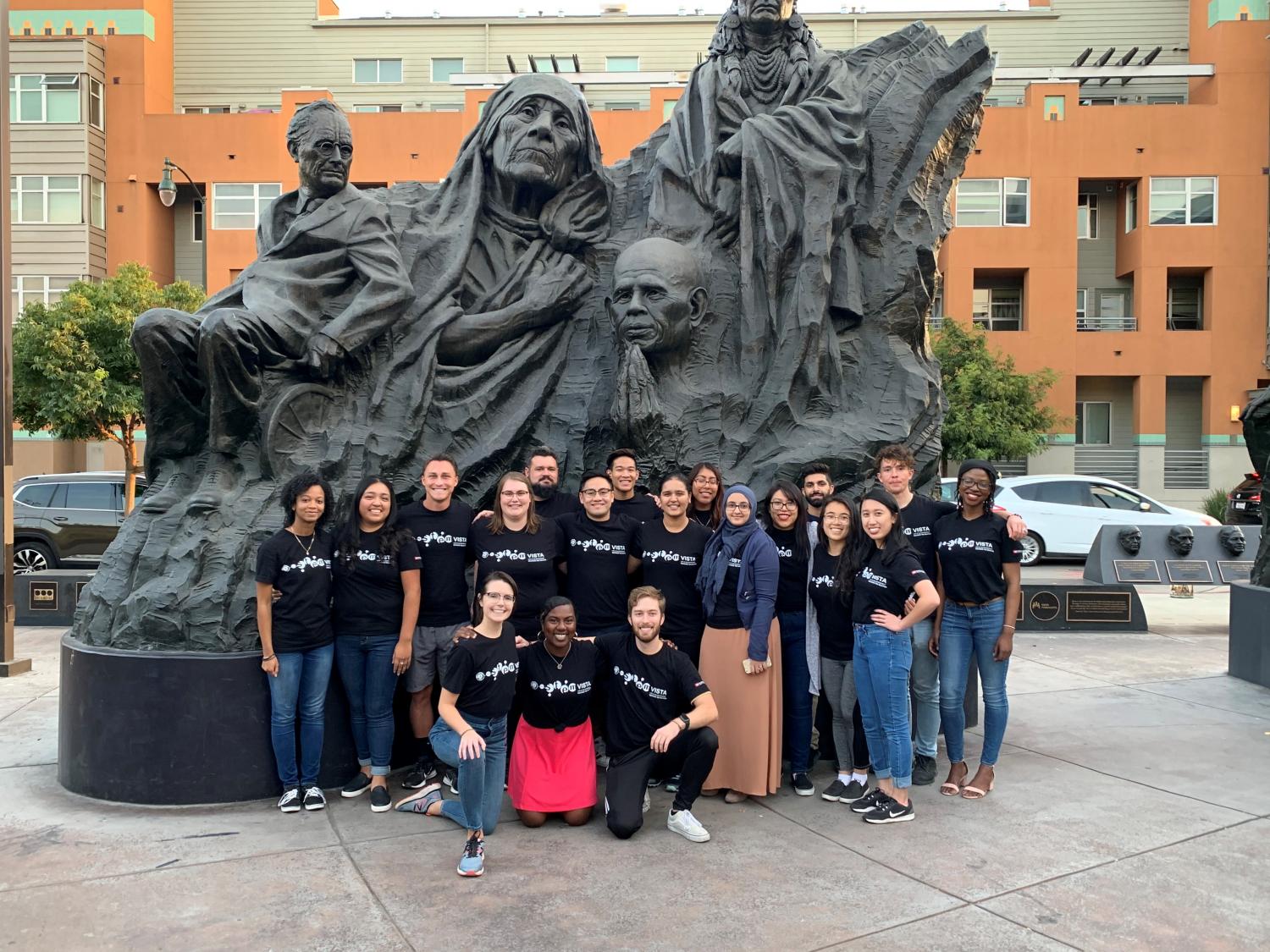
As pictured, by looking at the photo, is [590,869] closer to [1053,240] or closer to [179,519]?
[179,519]

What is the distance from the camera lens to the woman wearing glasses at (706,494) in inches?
220

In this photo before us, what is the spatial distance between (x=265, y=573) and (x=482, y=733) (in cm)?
125

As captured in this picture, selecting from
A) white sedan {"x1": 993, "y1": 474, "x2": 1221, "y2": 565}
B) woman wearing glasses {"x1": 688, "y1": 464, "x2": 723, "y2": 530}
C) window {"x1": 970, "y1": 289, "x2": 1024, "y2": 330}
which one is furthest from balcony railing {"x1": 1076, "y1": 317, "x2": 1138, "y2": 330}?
woman wearing glasses {"x1": 688, "y1": 464, "x2": 723, "y2": 530}

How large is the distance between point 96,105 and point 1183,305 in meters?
29.4

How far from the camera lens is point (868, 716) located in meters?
5.05

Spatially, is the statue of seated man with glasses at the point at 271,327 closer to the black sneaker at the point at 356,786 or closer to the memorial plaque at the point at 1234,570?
the black sneaker at the point at 356,786

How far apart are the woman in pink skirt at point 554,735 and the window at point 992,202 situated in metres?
25.3

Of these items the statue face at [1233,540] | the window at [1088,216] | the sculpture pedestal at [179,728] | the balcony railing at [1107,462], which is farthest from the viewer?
the window at [1088,216]

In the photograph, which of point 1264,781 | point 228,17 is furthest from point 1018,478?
point 228,17

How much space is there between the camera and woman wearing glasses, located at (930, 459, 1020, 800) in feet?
17.0

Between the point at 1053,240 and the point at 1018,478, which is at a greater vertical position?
the point at 1053,240

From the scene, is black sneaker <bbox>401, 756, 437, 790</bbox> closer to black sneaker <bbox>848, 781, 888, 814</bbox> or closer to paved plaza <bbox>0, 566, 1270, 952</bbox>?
paved plaza <bbox>0, 566, 1270, 952</bbox>

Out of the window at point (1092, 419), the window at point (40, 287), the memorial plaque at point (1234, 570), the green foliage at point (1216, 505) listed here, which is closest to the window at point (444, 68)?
the window at point (40, 287)

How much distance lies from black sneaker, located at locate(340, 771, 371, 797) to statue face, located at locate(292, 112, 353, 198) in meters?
3.36
